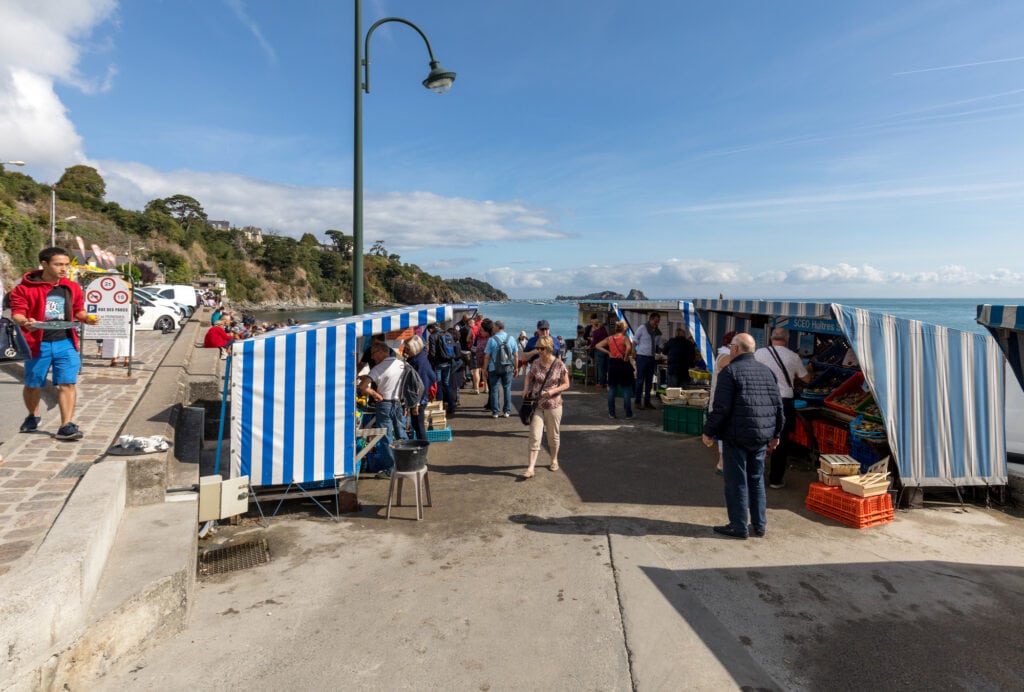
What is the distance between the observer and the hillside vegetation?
47.4 meters

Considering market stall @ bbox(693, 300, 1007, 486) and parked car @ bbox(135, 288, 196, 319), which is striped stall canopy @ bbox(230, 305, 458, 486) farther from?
parked car @ bbox(135, 288, 196, 319)

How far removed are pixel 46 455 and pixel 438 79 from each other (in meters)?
7.16

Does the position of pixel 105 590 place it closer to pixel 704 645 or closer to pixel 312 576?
pixel 312 576

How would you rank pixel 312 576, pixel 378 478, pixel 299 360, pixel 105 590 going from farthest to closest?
pixel 378 478 < pixel 299 360 < pixel 312 576 < pixel 105 590

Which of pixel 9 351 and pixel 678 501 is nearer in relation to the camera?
pixel 678 501

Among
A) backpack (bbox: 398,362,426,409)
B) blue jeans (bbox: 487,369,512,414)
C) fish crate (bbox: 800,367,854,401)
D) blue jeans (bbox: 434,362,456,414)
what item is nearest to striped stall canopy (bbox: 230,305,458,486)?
backpack (bbox: 398,362,426,409)

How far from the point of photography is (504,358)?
378 inches

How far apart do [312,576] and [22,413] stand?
7.03m

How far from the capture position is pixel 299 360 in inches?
217

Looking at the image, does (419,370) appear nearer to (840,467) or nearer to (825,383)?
(840,467)

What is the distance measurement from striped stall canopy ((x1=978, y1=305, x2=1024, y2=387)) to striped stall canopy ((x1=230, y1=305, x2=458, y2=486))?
6419mm

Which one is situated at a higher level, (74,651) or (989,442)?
(989,442)

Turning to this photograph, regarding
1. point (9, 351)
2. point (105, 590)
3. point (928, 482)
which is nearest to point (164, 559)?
point (105, 590)

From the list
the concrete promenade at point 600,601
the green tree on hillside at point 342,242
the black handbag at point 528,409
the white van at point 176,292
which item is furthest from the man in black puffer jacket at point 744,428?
the green tree on hillside at point 342,242
